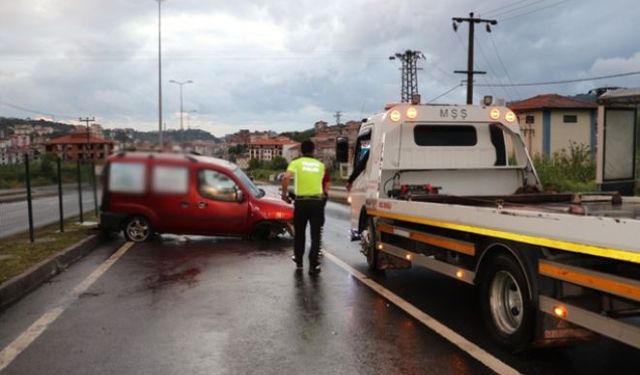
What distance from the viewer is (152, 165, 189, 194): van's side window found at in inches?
79.9

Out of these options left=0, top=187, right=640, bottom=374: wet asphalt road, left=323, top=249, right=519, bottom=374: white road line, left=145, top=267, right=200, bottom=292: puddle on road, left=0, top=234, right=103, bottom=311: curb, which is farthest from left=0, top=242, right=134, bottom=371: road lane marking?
left=323, top=249, right=519, bottom=374: white road line

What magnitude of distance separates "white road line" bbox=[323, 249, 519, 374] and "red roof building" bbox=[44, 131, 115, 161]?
3.44 m

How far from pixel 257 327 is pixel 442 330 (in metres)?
1.75

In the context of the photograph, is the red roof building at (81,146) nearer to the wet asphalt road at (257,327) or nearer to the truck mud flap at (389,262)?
the wet asphalt road at (257,327)

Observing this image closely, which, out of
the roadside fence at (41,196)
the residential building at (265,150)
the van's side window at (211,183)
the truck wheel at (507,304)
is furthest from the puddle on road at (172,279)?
the truck wheel at (507,304)

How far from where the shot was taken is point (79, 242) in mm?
11211

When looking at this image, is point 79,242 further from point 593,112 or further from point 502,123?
point 593,112

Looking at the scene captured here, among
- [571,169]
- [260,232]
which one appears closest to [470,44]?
[571,169]

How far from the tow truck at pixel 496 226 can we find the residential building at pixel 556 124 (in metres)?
49.5

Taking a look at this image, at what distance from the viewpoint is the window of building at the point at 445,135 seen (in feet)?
30.2

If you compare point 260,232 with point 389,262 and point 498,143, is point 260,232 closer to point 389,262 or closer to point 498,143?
point 389,262

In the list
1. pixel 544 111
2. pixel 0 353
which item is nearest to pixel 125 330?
pixel 0 353

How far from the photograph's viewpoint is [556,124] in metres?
56.5

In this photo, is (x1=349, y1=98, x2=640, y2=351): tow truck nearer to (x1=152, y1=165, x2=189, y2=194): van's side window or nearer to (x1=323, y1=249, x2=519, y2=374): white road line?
(x1=323, y1=249, x2=519, y2=374): white road line
